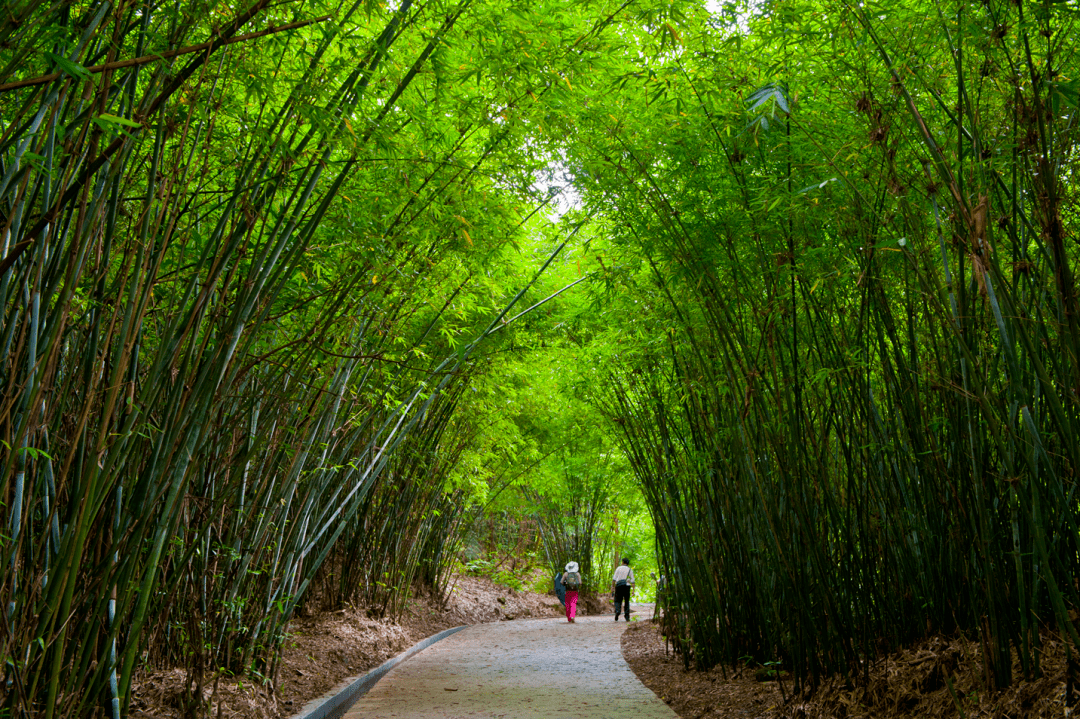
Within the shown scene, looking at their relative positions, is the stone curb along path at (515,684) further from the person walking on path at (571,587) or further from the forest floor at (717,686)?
the person walking on path at (571,587)

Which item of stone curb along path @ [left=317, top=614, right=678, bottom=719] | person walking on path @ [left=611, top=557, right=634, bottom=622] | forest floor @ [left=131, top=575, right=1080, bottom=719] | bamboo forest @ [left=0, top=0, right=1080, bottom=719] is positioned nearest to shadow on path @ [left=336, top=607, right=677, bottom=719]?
stone curb along path @ [left=317, top=614, right=678, bottom=719]

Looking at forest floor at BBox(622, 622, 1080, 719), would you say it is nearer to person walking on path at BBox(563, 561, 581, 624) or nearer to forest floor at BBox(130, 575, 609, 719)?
forest floor at BBox(130, 575, 609, 719)

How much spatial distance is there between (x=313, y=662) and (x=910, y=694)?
11.3 feet

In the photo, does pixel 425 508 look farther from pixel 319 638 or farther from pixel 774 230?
pixel 774 230

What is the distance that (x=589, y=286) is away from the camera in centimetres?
525

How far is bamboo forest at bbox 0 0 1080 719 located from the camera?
189 cm

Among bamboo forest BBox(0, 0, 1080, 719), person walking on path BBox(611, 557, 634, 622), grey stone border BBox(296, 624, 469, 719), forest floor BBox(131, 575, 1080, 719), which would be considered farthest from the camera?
person walking on path BBox(611, 557, 634, 622)

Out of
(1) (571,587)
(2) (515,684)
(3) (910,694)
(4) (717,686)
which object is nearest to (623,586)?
(1) (571,587)

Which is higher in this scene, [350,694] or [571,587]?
[571,587]

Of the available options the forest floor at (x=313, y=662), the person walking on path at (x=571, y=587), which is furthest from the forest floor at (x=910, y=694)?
the person walking on path at (x=571, y=587)

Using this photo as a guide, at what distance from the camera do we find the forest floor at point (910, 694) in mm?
2238

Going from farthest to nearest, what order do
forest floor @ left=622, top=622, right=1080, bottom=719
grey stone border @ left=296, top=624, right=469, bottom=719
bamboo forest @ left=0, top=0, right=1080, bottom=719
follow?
grey stone border @ left=296, top=624, right=469, bottom=719 < forest floor @ left=622, top=622, right=1080, bottom=719 < bamboo forest @ left=0, top=0, right=1080, bottom=719

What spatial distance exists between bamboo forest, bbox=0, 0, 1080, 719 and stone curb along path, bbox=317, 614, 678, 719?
0.66m

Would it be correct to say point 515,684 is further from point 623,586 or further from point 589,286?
point 623,586
